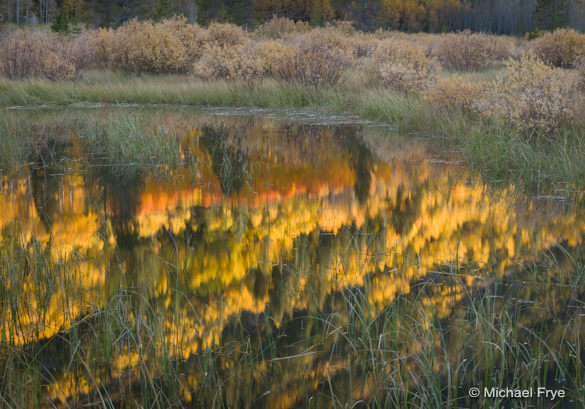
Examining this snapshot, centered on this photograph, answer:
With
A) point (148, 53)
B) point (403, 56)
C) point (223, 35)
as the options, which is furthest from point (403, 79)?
point (223, 35)

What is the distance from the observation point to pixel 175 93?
17.4 m

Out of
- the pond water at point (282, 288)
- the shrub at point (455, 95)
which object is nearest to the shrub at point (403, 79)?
the shrub at point (455, 95)

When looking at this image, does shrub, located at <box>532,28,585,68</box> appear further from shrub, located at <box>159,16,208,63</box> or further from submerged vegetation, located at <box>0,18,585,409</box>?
shrub, located at <box>159,16,208,63</box>

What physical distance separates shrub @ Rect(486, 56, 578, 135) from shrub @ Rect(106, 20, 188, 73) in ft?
46.3

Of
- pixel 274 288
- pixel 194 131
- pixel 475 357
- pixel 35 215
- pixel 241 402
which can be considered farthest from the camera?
pixel 194 131

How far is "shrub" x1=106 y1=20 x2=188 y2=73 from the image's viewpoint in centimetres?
2067

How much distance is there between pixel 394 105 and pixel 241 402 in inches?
427

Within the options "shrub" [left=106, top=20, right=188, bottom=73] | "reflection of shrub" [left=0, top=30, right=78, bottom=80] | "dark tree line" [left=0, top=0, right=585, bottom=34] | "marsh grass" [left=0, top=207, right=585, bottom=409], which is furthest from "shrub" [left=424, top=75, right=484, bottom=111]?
"dark tree line" [left=0, top=0, right=585, bottom=34]

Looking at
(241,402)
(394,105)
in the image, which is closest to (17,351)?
(241,402)

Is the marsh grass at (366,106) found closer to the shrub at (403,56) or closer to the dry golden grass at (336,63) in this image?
the dry golden grass at (336,63)

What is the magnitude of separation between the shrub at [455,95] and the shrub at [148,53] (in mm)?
11539

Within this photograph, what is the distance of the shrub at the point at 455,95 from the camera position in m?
11.0

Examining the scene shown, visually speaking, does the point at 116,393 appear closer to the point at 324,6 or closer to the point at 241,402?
the point at 241,402

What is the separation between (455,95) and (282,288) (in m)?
8.16
